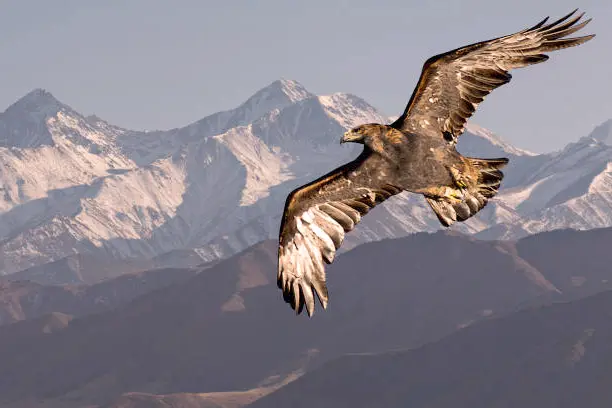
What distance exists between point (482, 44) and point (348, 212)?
3.61 m

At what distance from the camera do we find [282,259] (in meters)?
18.9

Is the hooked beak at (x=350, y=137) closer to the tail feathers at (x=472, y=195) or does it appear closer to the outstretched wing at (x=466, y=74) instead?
the outstretched wing at (x=466, y=74)

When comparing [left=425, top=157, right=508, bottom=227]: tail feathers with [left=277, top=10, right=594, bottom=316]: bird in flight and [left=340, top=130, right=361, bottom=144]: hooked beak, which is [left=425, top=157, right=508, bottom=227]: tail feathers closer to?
[left=277, top=10, right=594, bottom=316]: bird in flight

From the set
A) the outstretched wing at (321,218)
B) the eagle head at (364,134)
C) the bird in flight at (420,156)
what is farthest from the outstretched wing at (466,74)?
the outstretched wing at (321,218)

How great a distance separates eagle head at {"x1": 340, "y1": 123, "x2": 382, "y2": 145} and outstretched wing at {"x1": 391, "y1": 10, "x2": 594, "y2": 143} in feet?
1.38

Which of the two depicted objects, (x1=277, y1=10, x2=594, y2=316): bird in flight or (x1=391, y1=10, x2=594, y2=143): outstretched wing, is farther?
(x1=391, y1=10, x2=594, y2=143): outstretched wing

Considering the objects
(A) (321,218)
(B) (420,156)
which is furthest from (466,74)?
(A) (321,218)

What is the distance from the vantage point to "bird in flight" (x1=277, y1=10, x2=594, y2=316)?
60.6ft

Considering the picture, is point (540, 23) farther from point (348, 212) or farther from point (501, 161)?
point (348, 212)

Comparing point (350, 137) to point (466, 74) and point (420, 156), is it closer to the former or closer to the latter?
point (420, 156)

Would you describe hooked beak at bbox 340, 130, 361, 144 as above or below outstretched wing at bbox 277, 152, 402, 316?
above

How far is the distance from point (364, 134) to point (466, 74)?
2.14 meters

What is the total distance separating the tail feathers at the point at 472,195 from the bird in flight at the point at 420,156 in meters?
0.02

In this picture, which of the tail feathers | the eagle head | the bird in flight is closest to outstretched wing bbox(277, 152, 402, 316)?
the bird in flight
